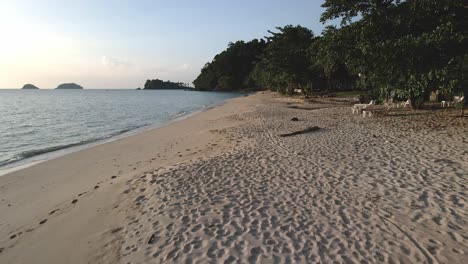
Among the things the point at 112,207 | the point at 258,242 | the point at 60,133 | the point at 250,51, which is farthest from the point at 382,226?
the point at 250,51

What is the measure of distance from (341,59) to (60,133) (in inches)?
748

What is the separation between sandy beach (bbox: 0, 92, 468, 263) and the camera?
14.7ft

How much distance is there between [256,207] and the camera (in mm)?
5832

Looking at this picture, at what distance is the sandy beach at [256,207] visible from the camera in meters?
4.48

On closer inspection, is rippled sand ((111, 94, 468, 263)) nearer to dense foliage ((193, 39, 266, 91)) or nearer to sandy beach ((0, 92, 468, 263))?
sandy beach ((0, 92, 468, 263))

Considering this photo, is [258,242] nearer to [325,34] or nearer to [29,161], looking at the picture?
[29,161]

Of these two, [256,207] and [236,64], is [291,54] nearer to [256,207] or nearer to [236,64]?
[256,207]

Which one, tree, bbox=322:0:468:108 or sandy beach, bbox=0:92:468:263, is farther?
tree, bbox=322:0:468:108

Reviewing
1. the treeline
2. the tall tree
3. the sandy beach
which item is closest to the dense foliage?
the tall tree

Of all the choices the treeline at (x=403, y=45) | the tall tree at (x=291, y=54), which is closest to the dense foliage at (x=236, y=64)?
the tall tree at (x=291, y=54)

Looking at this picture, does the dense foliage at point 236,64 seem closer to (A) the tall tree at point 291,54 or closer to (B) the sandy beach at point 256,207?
(A) the tall tree at point 291,54

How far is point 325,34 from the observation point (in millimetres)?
18141

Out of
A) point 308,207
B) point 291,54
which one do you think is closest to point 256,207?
point 308,207

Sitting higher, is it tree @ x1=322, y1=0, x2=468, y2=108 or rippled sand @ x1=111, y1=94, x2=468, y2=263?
tree @ x1=322, y1=0, x2=468, y2=108
